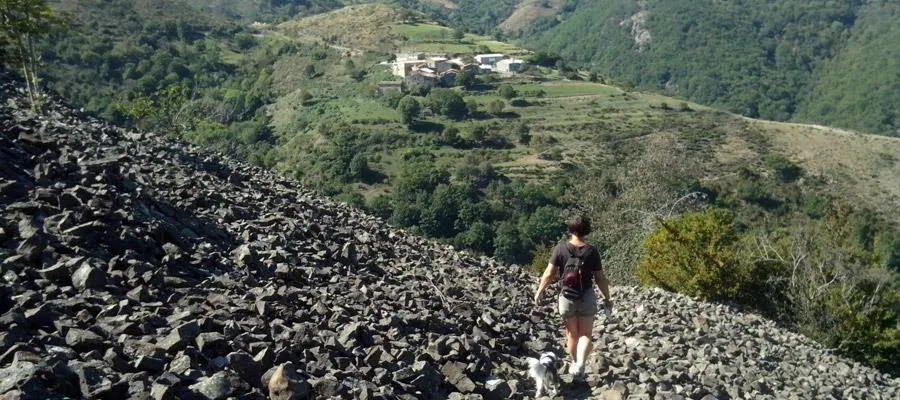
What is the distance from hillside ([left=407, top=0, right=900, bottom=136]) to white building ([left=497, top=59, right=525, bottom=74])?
49.0 metres

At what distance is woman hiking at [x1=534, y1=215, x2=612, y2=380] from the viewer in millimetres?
7102

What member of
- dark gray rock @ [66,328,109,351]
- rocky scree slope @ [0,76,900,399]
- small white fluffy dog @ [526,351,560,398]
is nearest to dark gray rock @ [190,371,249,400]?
rocky scree slope @ [0,76,900,399]

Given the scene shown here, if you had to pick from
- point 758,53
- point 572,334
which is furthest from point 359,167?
point 758,53

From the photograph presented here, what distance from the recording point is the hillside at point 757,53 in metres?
123

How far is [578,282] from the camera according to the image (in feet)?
23.4

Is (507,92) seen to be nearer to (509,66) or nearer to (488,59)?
(509,66)

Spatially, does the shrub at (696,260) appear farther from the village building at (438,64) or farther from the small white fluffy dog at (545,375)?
the village building at (438,64)

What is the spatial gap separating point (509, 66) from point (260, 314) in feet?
306

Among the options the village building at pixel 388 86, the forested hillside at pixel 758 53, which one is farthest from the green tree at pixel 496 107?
the forested hillside at pixel 758 53

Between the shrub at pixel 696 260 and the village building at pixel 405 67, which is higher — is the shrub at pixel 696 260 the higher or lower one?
the higher one

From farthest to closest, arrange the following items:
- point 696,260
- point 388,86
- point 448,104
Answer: point 388,86
point 448,104
point 696,260

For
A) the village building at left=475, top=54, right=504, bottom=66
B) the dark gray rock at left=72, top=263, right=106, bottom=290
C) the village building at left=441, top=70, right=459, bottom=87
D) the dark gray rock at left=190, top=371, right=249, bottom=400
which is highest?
the dark gray rock at left=72, top=263, right=106, bottom=290

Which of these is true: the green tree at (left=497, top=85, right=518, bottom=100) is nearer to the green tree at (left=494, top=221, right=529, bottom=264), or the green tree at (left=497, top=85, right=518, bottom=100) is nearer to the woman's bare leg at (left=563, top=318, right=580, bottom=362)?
the green tree at (left=494, top=221, right=529, bottom=264)

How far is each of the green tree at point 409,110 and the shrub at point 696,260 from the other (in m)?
54.2
